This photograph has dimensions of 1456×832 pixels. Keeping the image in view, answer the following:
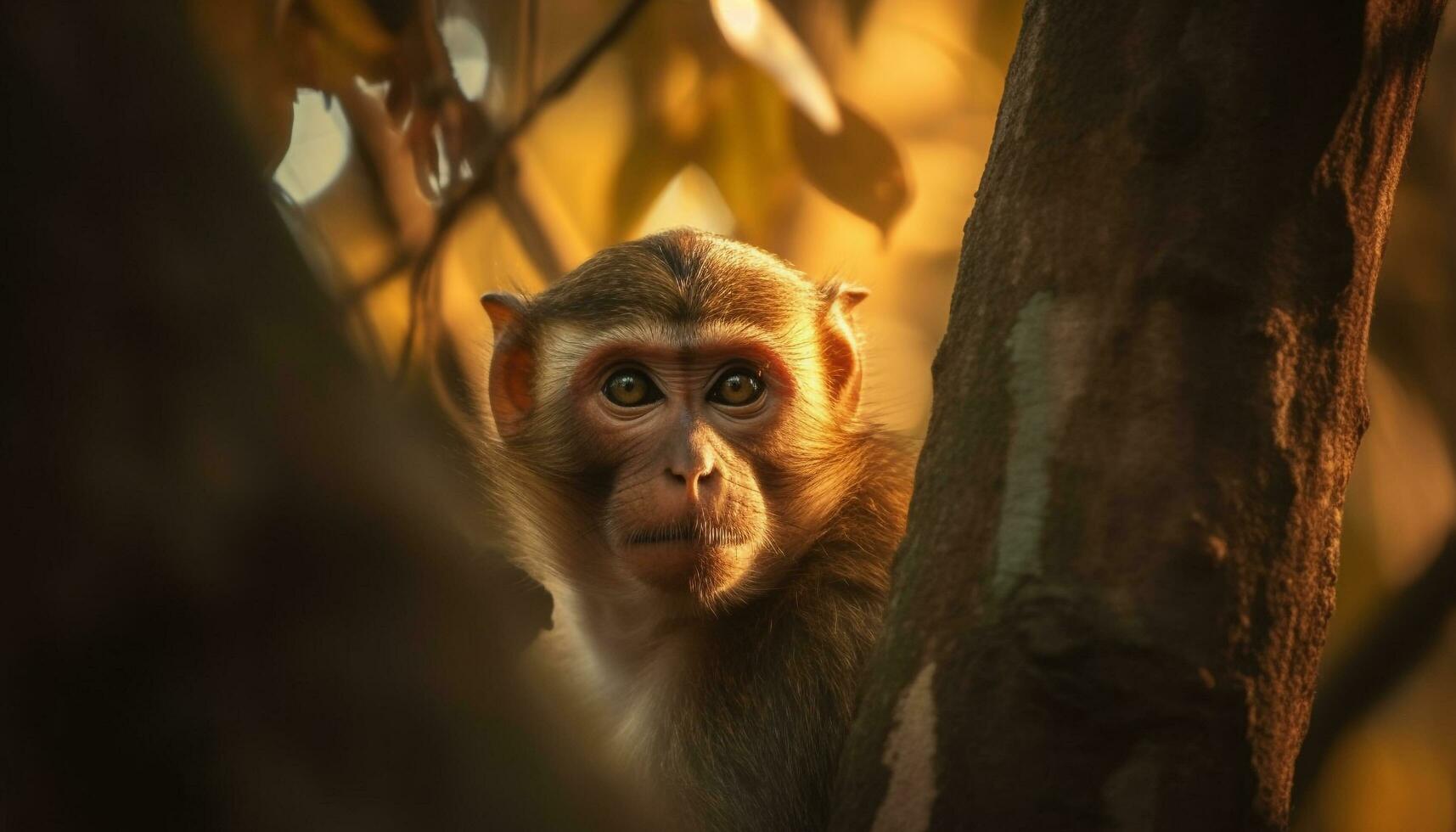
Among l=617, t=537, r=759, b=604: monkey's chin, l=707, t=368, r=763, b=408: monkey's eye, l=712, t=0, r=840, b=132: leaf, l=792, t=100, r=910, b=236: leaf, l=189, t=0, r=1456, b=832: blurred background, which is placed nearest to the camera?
l=617, t=537, r=759, b=604: monkey's chin

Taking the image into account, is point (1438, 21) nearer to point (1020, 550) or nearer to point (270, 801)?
point (1020, 550)

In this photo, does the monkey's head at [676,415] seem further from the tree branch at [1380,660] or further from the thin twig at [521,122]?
the tree branch at [1380,660]

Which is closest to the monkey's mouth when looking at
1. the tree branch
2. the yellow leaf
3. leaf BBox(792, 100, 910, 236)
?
leaf BBox(792, 100, 910, 236)

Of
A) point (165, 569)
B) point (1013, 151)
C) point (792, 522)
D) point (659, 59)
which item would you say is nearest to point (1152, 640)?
point (1013, 151)

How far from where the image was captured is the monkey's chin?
139 inches

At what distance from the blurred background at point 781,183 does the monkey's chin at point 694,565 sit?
1.01 m

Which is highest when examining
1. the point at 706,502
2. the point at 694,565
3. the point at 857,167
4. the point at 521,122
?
the point at 857,167

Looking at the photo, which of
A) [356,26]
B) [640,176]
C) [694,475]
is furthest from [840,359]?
[356,26]

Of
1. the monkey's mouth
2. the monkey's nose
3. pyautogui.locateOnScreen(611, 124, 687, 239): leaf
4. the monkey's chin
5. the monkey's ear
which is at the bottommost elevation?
the monkey's chin

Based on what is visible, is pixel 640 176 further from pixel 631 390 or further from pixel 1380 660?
pixel 1380 660

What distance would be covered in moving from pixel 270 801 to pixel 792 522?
2817 millimetres

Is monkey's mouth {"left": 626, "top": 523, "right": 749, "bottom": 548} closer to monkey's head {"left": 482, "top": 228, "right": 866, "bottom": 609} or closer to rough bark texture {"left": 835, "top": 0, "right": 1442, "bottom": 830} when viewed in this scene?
monkey's head {"left": 482, "top": 228, "right": 866, "bottom": 609}

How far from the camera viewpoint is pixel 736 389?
158 inches

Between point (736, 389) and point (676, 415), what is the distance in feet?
0.86
